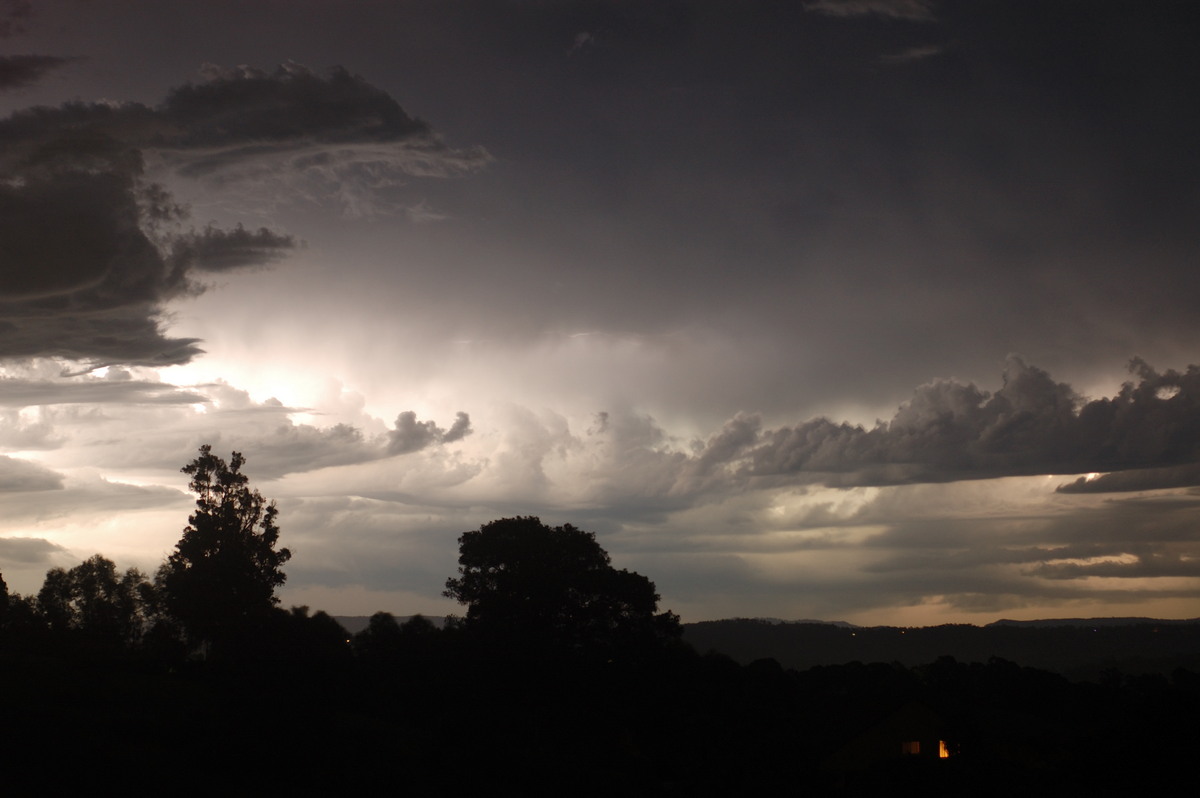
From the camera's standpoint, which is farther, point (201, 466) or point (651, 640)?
point (201, 466)

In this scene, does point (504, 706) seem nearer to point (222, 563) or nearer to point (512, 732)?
point (512, 732)

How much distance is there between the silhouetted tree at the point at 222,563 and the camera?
69.3 m

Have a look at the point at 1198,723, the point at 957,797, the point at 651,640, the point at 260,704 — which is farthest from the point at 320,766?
the point at 651,640

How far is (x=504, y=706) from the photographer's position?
47.7 metres

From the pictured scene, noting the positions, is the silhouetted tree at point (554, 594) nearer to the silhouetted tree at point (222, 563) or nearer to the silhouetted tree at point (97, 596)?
the silhouetted tree at point (222, 563)

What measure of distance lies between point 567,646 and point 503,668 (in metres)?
8.31

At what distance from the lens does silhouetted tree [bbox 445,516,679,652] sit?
66188 mm

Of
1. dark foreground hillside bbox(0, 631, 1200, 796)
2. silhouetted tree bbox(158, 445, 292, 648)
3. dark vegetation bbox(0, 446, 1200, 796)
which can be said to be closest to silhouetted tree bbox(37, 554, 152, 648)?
dark vegetation bbox(0, 446, 1200, 796)

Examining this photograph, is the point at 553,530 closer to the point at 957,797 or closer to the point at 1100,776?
the point at 957,797

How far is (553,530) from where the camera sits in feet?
233

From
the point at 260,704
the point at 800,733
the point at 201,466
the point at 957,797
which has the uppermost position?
the point at 201,466

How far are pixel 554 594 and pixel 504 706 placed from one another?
61.6ft

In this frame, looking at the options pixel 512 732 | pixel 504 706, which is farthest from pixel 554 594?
pixel 512 732

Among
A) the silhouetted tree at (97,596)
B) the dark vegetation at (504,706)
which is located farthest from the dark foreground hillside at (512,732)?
the silhouetted tree at (97,596)
